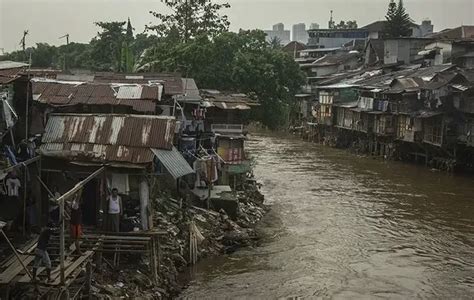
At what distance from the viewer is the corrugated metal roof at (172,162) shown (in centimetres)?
1484

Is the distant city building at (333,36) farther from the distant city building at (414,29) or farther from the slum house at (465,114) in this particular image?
the slum house at (465,114)

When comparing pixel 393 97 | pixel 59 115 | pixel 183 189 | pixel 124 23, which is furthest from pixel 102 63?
pixel 59 115

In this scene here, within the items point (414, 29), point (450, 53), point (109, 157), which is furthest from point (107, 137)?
point (414, 29)

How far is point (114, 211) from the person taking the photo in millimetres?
14367

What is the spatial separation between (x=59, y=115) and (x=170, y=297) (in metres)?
6.03

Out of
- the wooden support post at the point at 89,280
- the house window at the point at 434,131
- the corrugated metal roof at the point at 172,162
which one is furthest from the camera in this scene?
the house window at the point at 434,131

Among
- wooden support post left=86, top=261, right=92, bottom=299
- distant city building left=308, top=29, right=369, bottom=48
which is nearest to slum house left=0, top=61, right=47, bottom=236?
wooden support post left=86, top=261, right=92, bottom=299

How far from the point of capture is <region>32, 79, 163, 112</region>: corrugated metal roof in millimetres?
17562

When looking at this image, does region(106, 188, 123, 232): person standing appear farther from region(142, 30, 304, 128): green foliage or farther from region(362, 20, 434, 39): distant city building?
region(362, 20, 434, 39): distant city building

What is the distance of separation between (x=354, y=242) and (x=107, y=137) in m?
11.1

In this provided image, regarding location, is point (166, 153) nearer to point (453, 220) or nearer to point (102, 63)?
point (453, 220)

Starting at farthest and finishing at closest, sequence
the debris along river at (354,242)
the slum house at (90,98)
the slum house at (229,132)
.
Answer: the slum house at (229,132) < the slum house at (90,98) < the debris along river at (354,242)

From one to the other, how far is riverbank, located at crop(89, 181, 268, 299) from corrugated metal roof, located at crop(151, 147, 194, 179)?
1.64 m

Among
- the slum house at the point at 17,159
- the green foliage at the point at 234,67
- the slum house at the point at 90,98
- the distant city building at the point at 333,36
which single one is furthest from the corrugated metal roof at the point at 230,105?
the distant city building at the point at 333,36
